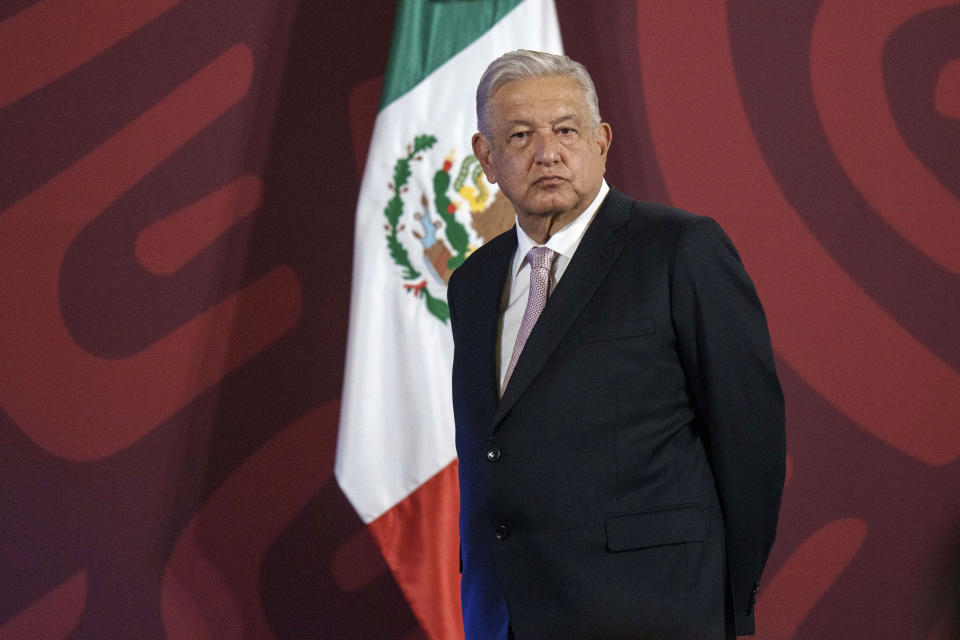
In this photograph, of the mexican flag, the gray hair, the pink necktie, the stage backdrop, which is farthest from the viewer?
the stage backdrop

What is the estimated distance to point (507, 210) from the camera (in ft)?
7.94

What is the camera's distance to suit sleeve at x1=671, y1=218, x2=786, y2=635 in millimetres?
1287

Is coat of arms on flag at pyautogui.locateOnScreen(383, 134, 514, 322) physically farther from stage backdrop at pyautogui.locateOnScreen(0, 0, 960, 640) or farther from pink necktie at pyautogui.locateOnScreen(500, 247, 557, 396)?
pink necktie at pyautogui.locateOnScreen(500, 247, 557, 396)

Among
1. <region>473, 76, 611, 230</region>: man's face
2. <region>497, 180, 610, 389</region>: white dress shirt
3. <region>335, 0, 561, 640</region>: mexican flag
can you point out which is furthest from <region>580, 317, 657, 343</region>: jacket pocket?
<region>335, 0, 561, 640</region>: mexican flag

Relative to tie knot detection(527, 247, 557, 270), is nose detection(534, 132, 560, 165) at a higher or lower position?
higher

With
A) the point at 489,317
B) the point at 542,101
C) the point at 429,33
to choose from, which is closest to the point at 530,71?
the point at 542,101

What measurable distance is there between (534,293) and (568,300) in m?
0.09

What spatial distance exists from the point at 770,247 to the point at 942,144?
1.89ft

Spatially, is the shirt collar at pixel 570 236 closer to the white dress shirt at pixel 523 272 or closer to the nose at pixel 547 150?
the white dress shirt at pixel 523 272

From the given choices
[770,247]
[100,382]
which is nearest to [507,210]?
[770,247]

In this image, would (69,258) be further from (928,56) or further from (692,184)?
(928,56)

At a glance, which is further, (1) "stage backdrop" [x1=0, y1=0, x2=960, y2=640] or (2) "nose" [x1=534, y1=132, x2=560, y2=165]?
(1) "stage backdrop" [x1=0, y1=0, x2=960, y2=640]

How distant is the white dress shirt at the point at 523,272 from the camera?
141 cm

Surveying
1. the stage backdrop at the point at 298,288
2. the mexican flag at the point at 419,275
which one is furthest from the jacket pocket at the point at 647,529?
the stage backdrop at the point at 298,288
